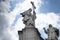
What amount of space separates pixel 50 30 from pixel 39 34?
3.64 ft

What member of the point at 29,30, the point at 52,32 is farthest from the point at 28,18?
the point at 52,32

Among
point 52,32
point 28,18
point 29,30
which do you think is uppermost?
point 28,18

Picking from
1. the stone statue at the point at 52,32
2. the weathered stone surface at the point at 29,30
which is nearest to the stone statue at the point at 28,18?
the weathered stone surface at the point at 29,30

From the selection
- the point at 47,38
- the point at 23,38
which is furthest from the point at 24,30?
the point at 47,38

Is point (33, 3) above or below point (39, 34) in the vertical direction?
above

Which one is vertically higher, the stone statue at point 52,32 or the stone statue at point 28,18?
the stone statue at point 28,18

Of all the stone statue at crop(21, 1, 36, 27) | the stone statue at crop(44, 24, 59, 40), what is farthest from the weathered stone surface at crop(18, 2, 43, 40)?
the stone statue at crop(44, 24, 59, 40)

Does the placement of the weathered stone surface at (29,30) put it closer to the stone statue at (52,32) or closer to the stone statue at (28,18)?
the stone statue at (28,18)

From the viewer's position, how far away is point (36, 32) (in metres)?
19.1

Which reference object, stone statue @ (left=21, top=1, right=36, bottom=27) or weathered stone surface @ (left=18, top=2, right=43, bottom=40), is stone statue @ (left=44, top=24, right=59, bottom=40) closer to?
weathered stone surface @ (left=18, top=2, right=43, bottom=40)

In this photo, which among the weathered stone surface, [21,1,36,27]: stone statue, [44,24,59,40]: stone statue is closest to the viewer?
[44,24,59,40]: stone statue

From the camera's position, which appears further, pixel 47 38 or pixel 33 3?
pixel 33 3

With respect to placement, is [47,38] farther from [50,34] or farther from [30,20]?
[30,20]

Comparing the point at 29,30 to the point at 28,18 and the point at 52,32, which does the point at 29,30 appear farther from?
the point at 52,32
